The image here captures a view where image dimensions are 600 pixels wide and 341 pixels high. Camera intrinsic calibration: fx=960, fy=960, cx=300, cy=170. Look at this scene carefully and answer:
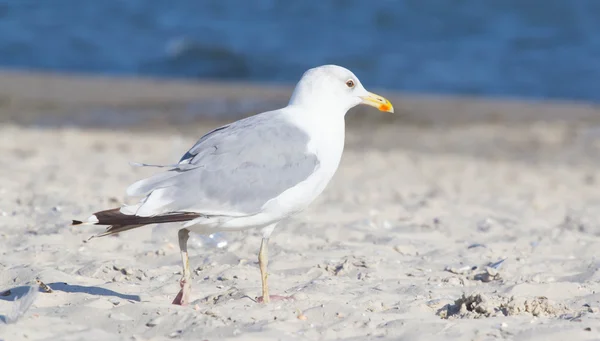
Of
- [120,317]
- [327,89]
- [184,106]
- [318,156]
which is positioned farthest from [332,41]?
[120,317]

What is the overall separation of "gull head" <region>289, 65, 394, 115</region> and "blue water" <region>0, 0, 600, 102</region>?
13.1 m

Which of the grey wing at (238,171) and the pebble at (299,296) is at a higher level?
the grey wing at (238,171)

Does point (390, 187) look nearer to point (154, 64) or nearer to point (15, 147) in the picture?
point (15, 147)

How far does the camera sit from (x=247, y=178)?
14.5 feet

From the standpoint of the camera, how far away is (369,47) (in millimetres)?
21609

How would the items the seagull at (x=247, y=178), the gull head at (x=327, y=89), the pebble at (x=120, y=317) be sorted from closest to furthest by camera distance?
the pebble at (x=120, y=317), the seagull at (x=247, y=178), the gull head at (x=327, y=89)

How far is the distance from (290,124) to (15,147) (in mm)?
6070

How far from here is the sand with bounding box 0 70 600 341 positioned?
13.4 ft

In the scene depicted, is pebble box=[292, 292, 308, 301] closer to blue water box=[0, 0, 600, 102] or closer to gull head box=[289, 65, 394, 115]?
gull head box=[289, 65, 394, 115]

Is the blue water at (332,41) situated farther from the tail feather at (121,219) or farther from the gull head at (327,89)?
the tail feather at (121,219)

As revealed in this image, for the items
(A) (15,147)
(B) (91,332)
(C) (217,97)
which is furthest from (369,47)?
(B) (91,332)

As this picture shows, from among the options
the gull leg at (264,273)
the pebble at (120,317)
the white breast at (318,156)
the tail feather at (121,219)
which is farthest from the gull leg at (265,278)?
the pebble at (120,317)

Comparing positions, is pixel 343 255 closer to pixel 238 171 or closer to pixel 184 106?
pixel 238 171

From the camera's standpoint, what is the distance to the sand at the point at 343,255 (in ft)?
13.4
